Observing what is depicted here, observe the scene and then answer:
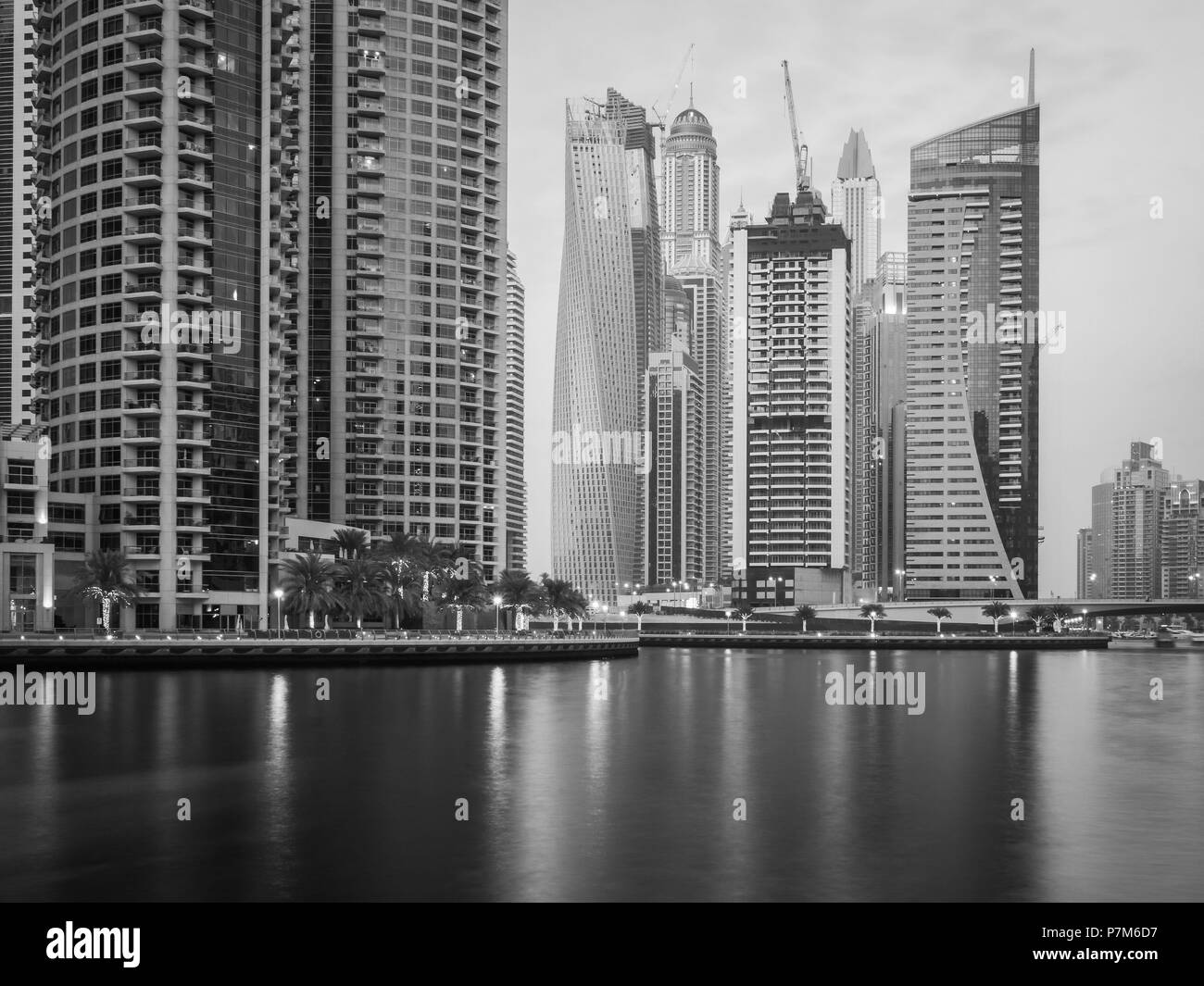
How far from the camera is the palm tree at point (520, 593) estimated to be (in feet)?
566

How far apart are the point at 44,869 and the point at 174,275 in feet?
342

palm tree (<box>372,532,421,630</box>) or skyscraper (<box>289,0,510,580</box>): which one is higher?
skyscraper (<box>289,0,510,580</box>)

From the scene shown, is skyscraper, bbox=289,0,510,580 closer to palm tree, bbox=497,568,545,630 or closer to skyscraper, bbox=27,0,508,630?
skyscraper, bbox=27,0,508,630

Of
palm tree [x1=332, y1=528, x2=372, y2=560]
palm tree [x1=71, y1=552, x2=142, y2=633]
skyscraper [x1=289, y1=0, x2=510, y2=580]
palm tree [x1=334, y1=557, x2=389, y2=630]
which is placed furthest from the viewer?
skyscraper [x1=289, y1=0, x2=510, y2=580]

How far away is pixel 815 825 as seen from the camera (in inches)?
2170

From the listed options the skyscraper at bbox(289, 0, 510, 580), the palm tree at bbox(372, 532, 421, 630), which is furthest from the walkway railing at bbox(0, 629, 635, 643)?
the skyscraper at bbox(289, 0, 510, 580)

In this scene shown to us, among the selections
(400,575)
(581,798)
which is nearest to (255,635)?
(400,575)

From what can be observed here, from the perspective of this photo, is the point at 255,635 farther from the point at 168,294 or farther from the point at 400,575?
the point at 168,294

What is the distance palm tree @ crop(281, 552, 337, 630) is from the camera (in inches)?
5330

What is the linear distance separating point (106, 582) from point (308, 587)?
1869cm

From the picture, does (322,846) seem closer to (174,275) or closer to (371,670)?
(371,670)

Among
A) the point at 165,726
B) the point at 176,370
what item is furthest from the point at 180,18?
the point at 165,726

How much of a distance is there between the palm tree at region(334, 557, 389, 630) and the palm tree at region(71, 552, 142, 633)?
19.6 metres

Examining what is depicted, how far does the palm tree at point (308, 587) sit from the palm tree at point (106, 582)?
47.8 feet
